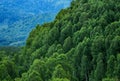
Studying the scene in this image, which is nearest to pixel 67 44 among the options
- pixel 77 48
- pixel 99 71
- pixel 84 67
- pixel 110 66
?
pixel 77 48

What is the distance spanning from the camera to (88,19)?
6122 centimetres

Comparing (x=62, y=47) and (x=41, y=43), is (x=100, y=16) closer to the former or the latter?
(x=62, y=47)

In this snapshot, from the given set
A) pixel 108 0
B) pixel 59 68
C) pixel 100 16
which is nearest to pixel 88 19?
pixel 100 16

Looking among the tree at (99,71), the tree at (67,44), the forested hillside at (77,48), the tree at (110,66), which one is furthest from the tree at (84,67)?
the tree at (67,44)

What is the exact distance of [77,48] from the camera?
5284 cm

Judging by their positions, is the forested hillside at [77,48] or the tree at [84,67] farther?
the tree at [84,67]

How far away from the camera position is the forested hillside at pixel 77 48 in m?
39.3

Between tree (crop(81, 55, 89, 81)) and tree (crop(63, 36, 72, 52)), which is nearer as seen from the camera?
tree (crop(81, 55, 89, 81))

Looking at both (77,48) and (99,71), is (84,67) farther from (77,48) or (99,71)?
(99,71)

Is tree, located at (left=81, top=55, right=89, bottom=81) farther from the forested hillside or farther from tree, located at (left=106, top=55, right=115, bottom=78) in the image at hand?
tree, located at (left=106, top=55, right=115, bottom=78)

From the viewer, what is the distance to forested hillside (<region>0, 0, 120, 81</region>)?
3928 centimetres

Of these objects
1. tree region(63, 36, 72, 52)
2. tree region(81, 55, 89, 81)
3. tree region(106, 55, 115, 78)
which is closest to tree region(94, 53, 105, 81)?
tree region(106, 55, 115, 78)

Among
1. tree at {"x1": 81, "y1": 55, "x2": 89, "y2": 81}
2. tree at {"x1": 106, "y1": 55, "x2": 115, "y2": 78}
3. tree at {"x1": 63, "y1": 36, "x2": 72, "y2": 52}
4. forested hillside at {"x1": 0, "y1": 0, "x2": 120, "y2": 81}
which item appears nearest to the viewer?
forested hillside at {"x1": 0, "y1": 0, "x2": 120, "y2": 81}

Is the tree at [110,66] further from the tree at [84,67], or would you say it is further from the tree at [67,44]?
the tree at [67,44]
